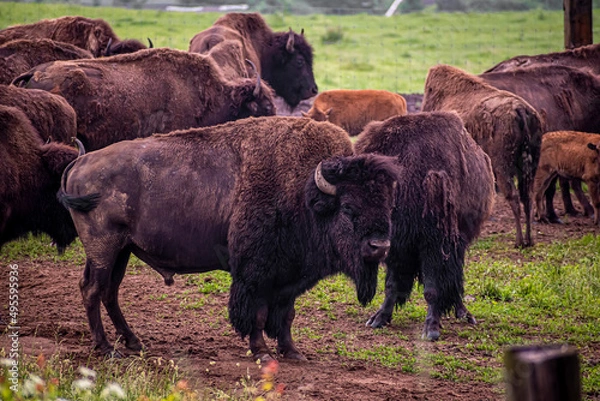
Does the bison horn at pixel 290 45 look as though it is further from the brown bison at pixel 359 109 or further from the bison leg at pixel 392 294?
the bison leg at pixel 392 294

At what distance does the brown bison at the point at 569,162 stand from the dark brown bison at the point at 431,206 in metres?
4.09

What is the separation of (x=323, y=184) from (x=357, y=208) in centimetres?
30

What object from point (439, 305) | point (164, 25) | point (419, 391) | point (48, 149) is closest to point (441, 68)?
point (439, 305)

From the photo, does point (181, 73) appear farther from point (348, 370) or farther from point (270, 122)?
point (348, 370)

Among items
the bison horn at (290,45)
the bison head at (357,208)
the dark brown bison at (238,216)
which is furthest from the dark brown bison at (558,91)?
the bison head at (357,208)

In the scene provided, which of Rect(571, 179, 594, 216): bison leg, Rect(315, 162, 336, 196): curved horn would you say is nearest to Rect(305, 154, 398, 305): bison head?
Rect(315, 162, 336, 196): curved horn

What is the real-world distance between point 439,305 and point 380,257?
1426 mm

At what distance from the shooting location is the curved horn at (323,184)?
6.07 m

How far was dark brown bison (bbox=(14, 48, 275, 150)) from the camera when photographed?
9.86 m

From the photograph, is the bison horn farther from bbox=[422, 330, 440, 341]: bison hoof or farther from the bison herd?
bbox=[422, 330, 440, 341]: bison hoof

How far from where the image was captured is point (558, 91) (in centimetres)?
1279

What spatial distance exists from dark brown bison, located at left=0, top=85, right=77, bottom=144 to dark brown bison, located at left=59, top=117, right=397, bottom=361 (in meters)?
2.50

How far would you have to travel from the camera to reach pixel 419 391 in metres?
5.77

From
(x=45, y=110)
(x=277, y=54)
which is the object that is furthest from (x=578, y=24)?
(x=45, y=110)
